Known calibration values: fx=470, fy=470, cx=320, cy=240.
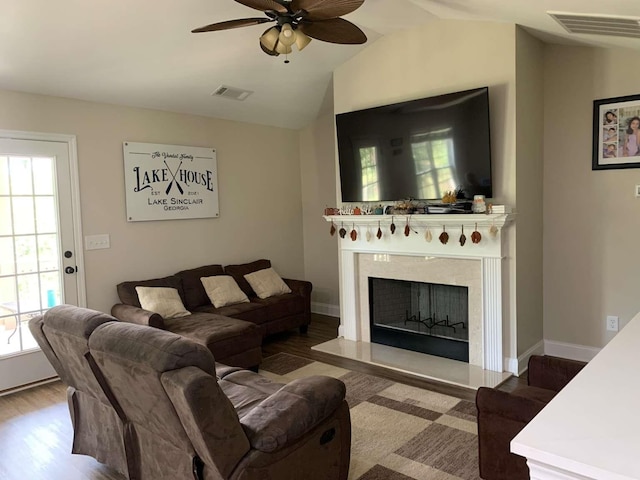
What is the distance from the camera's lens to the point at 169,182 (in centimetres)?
482

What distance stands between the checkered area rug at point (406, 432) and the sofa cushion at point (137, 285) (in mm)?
1444

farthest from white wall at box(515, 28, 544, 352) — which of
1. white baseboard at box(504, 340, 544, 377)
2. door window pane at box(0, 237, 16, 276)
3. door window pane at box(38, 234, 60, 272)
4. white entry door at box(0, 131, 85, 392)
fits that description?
door window pane at box(0, 237, 16, 276)

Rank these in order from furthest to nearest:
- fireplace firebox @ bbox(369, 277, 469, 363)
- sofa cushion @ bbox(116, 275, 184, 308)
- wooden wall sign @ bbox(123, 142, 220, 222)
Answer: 1. wooden wall sign @ bbox(123, 142, 220, 222)
2. sofa cushion @ bbox(116, 275, 184, 308)
3. fireplace firebox @ bbox(369, 277, 469, 363)

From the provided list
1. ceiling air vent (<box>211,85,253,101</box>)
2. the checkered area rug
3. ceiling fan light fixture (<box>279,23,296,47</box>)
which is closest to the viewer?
the checkered area rug

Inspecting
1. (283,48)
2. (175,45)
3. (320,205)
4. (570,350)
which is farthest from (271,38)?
(570,350)

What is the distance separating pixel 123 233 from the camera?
4.51m

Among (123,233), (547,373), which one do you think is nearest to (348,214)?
(123,233)

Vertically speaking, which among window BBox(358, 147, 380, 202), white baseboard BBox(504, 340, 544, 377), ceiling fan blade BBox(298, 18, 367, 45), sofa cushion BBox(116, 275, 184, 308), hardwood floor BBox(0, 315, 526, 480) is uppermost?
ceiling fan blade BBox(298, 18, 367, 45)

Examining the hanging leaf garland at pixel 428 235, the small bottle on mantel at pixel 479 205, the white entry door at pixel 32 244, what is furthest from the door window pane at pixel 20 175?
the small bottle on mantel at pixel 479 205

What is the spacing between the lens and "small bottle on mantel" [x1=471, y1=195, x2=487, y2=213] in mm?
3700

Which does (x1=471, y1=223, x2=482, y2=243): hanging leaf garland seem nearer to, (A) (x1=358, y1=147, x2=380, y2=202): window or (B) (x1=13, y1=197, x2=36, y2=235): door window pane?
(A) (x1=358, y1=147, x2=380, y2=202): window

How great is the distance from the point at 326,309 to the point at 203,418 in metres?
4.43

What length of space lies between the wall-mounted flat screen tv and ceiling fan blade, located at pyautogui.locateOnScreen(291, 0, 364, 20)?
164 cm

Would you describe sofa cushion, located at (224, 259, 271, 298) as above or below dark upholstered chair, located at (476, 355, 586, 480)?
above
